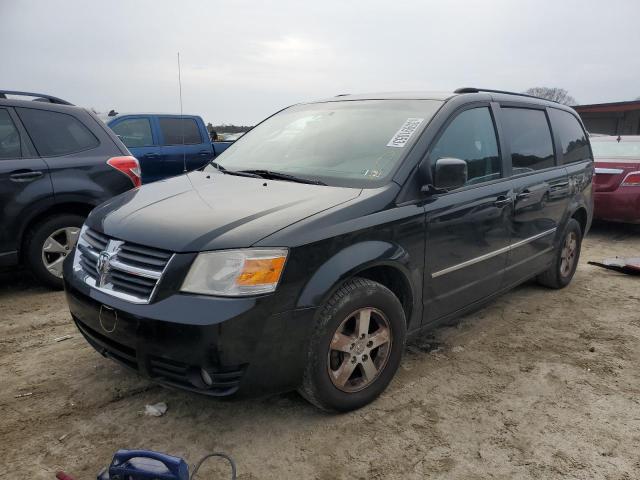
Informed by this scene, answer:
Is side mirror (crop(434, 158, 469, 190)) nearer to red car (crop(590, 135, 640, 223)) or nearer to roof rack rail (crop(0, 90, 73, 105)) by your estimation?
roof rack rail (crop(0, 90, 73, 105))

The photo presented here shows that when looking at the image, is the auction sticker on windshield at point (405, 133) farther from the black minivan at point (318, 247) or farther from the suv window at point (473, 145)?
the suv window at point (473, 145)

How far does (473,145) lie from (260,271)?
1.91 meters

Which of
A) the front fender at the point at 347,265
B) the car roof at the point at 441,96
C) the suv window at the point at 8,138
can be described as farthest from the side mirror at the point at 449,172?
the suv window at the point at 8,138

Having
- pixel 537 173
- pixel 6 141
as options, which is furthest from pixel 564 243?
pixel 6 141

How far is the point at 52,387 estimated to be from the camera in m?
2.92

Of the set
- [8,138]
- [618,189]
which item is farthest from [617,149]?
[8,138]

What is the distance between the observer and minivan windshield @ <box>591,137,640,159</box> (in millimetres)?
7957

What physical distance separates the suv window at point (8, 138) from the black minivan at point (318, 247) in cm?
182

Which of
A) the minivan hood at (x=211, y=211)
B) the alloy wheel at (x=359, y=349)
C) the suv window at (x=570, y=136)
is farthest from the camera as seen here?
the suv window at (x=570, y=136)

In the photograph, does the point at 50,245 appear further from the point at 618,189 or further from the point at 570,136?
the point at 618,189

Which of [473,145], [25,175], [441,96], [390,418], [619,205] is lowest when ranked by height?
[390,418]

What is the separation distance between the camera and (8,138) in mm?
4312

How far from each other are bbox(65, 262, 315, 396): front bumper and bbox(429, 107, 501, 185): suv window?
141 cm

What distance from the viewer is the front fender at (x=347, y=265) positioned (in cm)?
234
